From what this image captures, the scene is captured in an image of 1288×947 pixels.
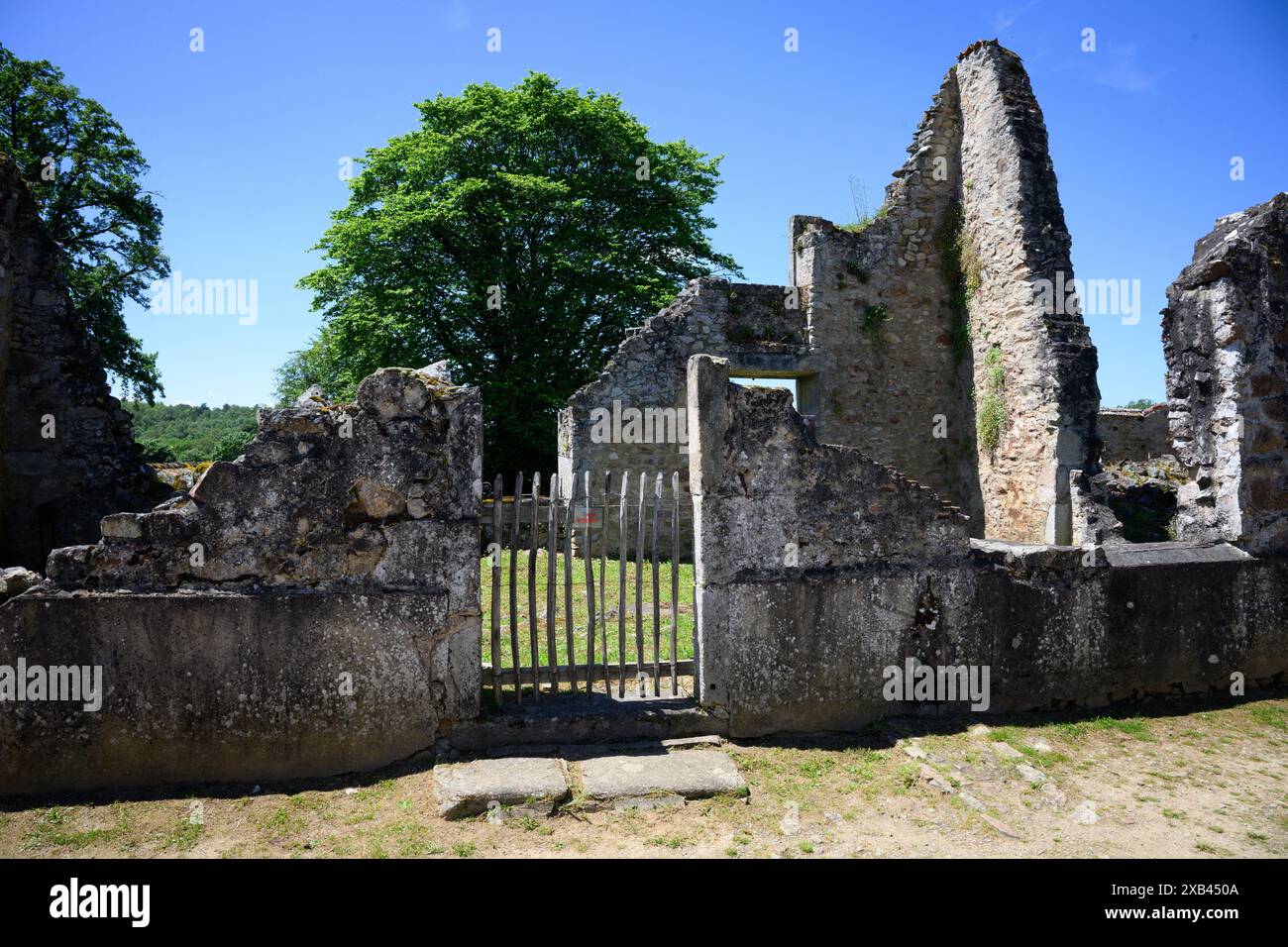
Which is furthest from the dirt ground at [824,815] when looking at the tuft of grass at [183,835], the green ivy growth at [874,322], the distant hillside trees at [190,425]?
the distant hillside trees at [190,425]

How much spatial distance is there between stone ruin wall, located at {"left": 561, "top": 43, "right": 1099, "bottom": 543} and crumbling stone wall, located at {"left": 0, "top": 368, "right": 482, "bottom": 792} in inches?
343

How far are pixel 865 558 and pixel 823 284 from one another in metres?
9.14

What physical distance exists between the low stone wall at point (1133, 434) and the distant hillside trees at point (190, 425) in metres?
34.2

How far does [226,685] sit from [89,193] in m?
20.2

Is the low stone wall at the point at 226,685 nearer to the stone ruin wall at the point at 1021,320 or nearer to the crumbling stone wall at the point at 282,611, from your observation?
the crumbling stone wall at the point at 282,611

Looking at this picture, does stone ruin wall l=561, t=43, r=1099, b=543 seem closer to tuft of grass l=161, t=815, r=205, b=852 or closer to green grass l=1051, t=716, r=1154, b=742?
green grass l=1051, t=716, r=1154, b=742

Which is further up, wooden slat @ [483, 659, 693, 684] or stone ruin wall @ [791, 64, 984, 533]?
stone ruin wall @ [791, 64, 984, 533]

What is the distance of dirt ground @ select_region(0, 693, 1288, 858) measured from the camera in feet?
14.1

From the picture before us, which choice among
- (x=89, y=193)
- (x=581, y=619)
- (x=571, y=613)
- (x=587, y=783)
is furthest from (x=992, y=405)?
(x=89, y=193)

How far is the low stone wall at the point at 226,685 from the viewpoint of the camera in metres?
4.69

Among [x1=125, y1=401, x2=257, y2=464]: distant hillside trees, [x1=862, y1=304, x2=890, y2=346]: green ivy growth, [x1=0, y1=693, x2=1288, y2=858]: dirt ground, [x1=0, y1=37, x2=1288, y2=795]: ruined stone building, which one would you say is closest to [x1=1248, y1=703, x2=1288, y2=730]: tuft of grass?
[x1=0, y1=37, x2=1288, y2=795]: ruined stone building

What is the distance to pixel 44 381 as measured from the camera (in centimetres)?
870

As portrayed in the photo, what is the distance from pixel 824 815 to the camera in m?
4.73

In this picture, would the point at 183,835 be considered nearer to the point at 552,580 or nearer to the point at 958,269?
the point at 552,580
